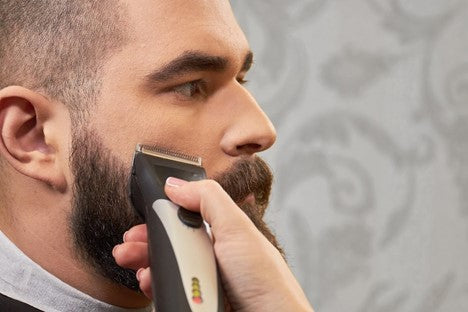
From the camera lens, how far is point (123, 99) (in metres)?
1.01

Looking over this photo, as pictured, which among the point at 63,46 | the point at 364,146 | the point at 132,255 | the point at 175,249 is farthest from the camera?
the point at 364,146

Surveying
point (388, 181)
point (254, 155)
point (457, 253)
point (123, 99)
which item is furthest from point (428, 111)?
point (123, 99)

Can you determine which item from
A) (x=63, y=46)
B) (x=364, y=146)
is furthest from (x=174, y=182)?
(x=364, y=146)

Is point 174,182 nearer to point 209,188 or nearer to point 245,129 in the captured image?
point 209,188

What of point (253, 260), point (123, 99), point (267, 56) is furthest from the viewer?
point (267, 56)

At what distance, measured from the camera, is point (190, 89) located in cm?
103

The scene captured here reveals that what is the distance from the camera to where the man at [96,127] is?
100 centimetres

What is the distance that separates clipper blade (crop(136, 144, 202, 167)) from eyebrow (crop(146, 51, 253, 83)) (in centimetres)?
9

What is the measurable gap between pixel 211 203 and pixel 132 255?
13 centimetres

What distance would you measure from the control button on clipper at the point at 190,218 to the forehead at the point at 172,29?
231mm

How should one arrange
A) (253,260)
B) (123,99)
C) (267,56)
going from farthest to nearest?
(267,56) < (123,99) < (253,260)

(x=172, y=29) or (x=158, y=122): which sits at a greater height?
(x=172, y=29)

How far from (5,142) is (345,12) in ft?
2.41

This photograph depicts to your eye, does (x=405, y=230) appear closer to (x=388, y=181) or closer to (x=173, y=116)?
(x=388, y=181)
